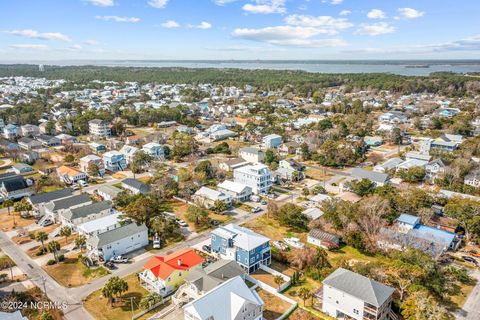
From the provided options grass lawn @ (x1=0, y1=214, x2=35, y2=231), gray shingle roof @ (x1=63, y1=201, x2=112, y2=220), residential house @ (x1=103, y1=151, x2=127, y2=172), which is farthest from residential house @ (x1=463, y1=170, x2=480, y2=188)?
grass lawn @ (x1=0, y1=214, x2=35, y2=231)

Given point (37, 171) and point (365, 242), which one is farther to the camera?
point (37, 171)

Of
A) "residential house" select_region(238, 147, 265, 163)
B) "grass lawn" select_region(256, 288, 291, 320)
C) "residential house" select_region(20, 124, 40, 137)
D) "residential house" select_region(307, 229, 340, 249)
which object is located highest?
"residential house" select_region(20, 124, 40, 137)

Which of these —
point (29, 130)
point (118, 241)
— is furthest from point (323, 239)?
point (29, 130)

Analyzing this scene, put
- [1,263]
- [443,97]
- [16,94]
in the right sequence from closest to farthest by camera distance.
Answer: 1. [1,263]
2. [443,97]
3. [16,94]

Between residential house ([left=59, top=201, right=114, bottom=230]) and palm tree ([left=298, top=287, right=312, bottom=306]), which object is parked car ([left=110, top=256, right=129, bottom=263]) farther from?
palm tree ([left=298, top=287, right=312, bottom=306])

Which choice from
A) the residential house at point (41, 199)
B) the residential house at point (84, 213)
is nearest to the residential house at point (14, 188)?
the residential house at point (41, 199)

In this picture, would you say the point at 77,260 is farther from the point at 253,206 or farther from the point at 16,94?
the point at 16,94

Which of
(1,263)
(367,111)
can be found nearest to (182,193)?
(1,263)
